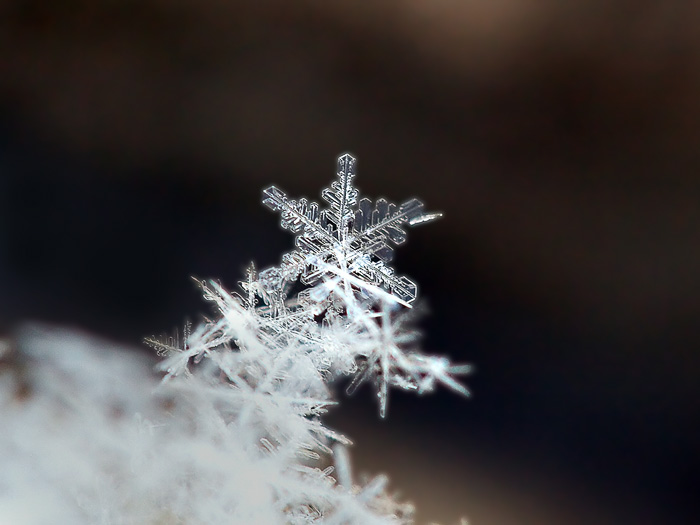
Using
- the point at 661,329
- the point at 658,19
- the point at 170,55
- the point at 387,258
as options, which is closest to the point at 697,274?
the point at 661,329

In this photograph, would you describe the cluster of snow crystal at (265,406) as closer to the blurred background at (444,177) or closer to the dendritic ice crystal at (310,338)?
the dendritic ice crystal at (310,338)

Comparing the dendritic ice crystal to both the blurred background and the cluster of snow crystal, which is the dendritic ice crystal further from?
the blurred background

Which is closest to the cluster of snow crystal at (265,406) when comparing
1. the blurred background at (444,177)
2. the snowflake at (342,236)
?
the snowflake at (342,236)

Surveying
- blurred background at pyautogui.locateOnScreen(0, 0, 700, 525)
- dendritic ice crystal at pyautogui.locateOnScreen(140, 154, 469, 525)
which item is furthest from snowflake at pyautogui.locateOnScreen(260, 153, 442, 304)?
blurred background at pyautogui.locateOnScreen(0, 0, 700, 525)

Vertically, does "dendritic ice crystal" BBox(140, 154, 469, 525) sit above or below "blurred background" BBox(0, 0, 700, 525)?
below

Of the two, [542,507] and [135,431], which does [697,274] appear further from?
[135,431]

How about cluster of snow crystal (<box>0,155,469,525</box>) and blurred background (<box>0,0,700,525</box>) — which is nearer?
cluster of snow crystal (<box>0,155,469,525</box>)

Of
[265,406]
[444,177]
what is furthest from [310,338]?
[444,177]
